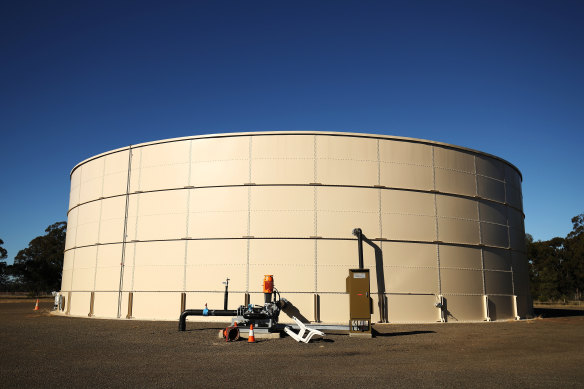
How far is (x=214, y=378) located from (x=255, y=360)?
7.31 ft

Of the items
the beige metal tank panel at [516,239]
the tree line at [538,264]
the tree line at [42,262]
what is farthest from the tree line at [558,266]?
the tree line at [42,262]

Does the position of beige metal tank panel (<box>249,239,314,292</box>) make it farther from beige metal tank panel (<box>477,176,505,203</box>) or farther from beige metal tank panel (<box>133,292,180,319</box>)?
beige metal tank panel (<box>477,176,505,203</box>)

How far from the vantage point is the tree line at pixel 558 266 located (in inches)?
2411

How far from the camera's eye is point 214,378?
25.7 feet

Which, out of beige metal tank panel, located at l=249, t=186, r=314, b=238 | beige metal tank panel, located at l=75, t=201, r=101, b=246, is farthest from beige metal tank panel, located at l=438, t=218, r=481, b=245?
beige metal tank panel, located at l=75, t=201, r=101, b=246

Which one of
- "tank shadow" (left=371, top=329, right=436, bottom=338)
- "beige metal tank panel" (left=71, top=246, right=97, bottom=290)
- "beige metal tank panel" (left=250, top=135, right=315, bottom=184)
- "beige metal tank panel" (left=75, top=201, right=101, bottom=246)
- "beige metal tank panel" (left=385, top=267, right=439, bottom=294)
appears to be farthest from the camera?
"beige metal tank panel" (left=75, top=201, right=101, bottom=246)

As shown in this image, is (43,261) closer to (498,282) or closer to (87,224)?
(87,224)

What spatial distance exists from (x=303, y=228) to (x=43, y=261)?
6492 centimetres

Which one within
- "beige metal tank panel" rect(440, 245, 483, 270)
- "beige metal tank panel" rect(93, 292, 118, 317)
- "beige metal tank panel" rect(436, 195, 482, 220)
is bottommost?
"beige metal tank panel" rect(93, 292, 118, 317)

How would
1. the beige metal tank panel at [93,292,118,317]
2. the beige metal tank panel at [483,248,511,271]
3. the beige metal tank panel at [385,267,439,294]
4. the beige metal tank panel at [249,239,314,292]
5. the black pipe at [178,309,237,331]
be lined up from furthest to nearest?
the beige metal tank panel at [483,248,511,271] → the beige metal tank panel at [93,292,118,317] → the beige metal tank panel at [385,267,439,294] → the beige metal tank panel at [249,239,314,292] → the black pipe at [178,309,237,331]

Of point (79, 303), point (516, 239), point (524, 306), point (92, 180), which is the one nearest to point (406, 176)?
point (516, 239)

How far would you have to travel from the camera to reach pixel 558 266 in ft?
215

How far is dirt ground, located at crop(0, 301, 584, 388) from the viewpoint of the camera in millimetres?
7594

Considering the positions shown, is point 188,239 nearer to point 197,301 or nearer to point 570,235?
point 197,301
